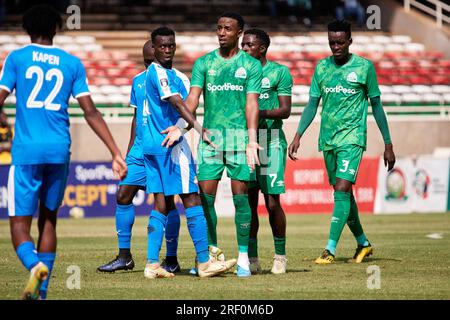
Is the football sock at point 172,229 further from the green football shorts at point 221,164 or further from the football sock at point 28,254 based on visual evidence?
the football sock at point 28,254

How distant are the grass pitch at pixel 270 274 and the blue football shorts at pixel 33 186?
95 cm

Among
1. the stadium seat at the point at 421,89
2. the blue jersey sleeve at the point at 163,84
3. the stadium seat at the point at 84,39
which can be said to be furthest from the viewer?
the stadium seat at the point at 84,39

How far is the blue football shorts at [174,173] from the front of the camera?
32.6 ft

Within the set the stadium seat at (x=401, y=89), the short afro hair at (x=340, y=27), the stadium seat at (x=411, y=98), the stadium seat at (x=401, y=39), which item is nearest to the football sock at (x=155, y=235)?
the short afro hair at (x=340, y=27)

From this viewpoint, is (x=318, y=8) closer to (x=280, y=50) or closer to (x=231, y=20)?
(x=280, y=50)

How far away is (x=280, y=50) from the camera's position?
33.4 m

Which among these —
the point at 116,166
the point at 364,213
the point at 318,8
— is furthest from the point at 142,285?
the point at 318,8

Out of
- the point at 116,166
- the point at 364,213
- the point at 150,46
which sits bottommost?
the point at 364,213

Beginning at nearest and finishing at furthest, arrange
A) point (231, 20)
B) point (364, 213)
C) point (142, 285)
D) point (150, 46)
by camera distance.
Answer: point (142, 285)
point (231, 20)
point (150, 46)
point (364, 213)

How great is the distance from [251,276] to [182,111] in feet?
6.37

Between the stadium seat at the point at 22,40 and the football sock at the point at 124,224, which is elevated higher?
the stadium seat at the point at 22,40

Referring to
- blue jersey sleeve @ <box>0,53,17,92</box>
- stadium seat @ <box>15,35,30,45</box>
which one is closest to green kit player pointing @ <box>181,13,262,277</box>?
blue jersey sleeve @ <box>0,53,17,92</box>

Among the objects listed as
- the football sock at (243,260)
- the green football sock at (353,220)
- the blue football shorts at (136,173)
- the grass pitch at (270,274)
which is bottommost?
the grass pitch at (270,274)

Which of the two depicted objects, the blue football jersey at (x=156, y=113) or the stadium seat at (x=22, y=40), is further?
the stadium seat at (x=22, y=40)
